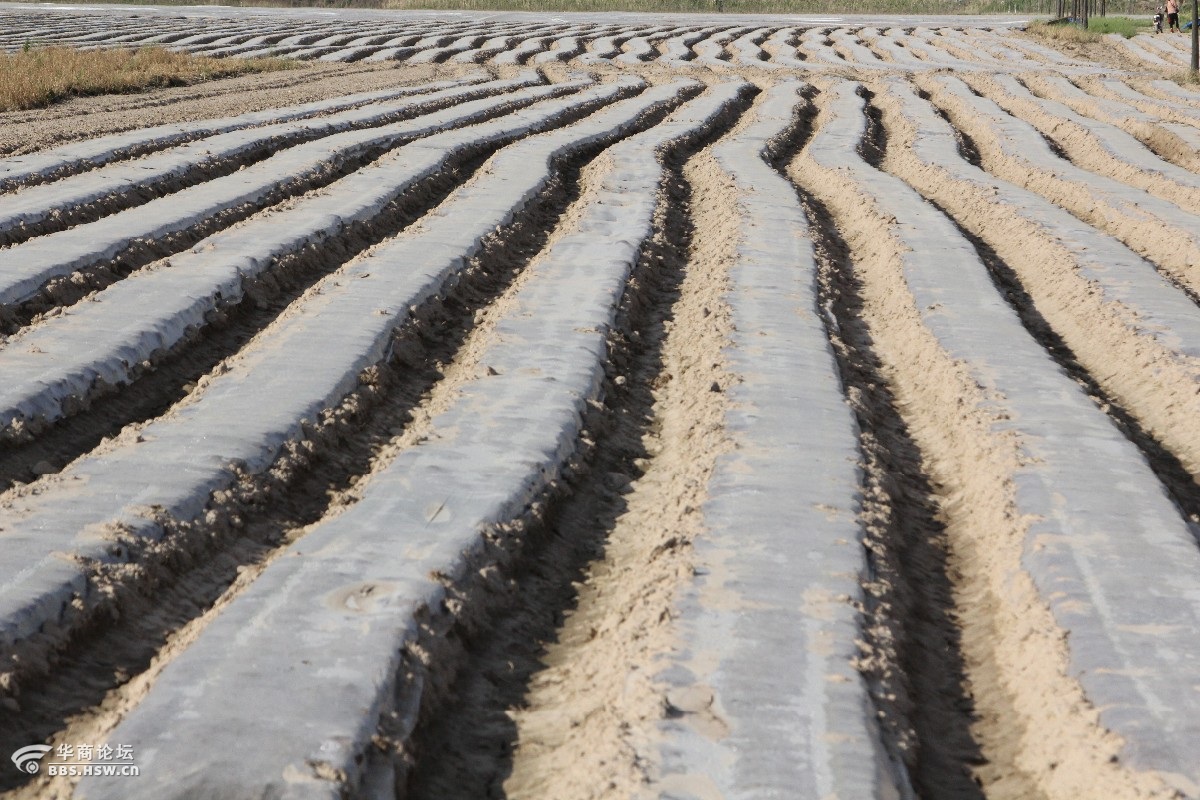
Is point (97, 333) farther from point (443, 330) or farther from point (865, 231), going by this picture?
point (865, 231)

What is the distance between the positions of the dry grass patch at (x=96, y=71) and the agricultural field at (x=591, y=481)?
4.74 meters

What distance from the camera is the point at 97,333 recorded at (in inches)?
165

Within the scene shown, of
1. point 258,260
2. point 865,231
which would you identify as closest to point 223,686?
point 258,260

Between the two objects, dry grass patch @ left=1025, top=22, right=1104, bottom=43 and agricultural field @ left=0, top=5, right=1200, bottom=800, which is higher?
dry grass patch @ left=1025, top=22, right=1104, bottom=43

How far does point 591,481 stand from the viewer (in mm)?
3426

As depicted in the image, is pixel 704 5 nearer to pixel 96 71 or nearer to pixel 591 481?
pixel 96 71

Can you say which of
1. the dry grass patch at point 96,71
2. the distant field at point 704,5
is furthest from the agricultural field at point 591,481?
the distant field at point 704,5

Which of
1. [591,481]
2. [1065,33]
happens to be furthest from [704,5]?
[591,481]

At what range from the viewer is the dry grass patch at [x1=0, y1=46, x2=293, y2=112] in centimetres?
1147

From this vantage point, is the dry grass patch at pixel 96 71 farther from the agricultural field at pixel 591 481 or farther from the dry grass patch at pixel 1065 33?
the dry grass patch at pixel 1065 33

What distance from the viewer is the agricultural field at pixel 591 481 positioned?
2.18m

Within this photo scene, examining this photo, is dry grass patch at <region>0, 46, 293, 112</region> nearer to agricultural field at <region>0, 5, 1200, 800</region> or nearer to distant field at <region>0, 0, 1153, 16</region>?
agricultural field at <region>0, 5, 1200, 800</region>

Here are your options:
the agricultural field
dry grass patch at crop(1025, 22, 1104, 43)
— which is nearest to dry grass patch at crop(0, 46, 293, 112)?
the agricultural field

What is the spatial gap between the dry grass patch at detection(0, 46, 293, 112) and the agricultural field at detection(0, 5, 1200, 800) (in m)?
4.74
